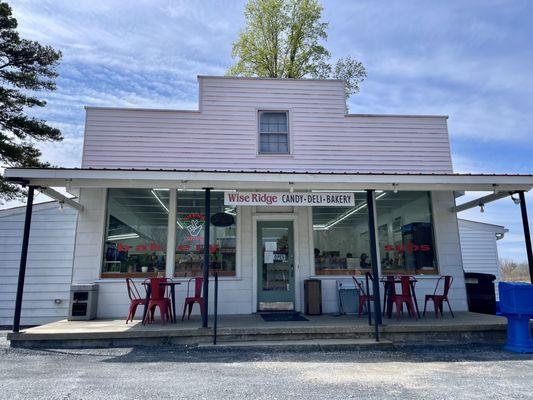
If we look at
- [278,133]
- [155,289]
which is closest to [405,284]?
[278,133]

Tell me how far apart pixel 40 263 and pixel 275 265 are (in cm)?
Result: 608

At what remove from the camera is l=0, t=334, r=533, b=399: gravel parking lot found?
13.6 ft

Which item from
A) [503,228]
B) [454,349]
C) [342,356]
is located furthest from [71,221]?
[503,228]

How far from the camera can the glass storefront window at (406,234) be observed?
9.18 meters

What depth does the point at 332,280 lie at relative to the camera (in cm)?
890

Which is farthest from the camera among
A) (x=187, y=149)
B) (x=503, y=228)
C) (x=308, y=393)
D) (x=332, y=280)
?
(x=503, y=228)

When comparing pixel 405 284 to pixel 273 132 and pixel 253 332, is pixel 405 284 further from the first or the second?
pixel 273 132

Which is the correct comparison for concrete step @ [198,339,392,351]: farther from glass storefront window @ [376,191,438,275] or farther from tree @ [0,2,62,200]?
tree @ [0,2,62,200]

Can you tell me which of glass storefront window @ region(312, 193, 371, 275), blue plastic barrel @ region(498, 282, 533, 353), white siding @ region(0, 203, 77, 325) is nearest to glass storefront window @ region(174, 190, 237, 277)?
glass storefront window @ region(312, 193, 371, 275)

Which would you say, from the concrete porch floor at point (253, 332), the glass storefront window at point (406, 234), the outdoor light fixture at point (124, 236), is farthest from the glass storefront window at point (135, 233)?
the glass storefront window at point (406, 234)

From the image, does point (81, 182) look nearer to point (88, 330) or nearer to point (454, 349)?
point (88, 330)

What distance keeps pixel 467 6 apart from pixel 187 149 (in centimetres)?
812

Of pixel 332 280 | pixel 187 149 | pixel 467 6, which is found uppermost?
pixel 467 6

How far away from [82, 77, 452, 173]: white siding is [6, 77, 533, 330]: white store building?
0.03 m
